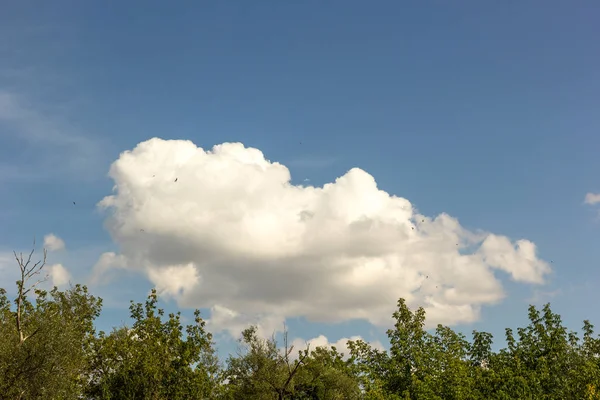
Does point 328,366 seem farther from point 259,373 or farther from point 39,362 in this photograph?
point 39,362

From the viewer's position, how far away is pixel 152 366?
220ft

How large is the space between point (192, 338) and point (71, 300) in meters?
15.1

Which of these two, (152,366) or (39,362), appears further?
(152,366)

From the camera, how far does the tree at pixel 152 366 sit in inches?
2643

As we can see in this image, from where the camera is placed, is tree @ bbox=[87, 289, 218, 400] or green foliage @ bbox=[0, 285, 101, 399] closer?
green foliage @ bbox=[0, 285, 101, 399]

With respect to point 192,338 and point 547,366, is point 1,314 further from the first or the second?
point 547,366

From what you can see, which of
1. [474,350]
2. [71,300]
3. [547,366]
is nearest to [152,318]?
[71,300]

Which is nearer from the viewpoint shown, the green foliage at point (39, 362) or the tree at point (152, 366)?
the green foliage at point (39, 362)

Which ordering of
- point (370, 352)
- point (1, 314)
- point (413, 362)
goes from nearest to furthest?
point (1, 314), point (413, 362), point (370, 352)

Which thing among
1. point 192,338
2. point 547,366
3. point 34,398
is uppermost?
point 192,338

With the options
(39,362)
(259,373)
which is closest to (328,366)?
(259,373)

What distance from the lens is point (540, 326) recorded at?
71.6 meters

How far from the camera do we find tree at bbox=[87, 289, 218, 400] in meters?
67.1

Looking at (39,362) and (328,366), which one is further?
(328,366)
